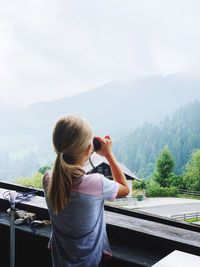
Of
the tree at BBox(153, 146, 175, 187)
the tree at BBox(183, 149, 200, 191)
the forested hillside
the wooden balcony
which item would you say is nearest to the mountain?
the forested hillside

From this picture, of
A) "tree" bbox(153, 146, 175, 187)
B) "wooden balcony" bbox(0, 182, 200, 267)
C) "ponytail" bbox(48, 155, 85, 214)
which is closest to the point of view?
"ponytail" bbox(48, 155, 85, 214)

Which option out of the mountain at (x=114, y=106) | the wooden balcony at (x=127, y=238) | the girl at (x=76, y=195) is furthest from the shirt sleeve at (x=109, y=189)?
the mountain at (x=114, y=106)

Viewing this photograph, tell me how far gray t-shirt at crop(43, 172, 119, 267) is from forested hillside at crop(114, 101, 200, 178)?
138cm

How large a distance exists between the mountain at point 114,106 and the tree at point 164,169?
6.50 ft

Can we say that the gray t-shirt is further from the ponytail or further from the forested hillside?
the forested hillside

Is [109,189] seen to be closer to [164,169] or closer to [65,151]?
[65,151]

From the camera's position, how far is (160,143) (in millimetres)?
3055

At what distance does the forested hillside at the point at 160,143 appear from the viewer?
7.25 feet

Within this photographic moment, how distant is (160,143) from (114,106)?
287 cm

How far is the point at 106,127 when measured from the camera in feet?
12.9

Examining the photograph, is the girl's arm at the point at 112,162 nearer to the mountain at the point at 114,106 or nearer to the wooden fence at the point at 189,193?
the wooden fence at the point at 189,193

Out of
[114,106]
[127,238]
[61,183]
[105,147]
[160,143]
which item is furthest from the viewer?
[114,106]

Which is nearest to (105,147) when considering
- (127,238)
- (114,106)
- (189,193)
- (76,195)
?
(76,195)

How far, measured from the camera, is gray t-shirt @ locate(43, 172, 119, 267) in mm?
560
